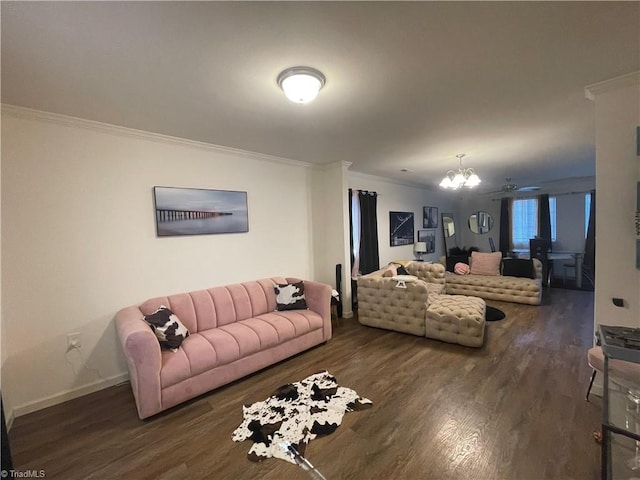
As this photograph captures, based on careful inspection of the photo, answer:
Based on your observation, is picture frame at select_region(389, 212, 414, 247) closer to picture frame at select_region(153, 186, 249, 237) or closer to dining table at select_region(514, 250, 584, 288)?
dining table at select_region(514, 250, 584, 288)

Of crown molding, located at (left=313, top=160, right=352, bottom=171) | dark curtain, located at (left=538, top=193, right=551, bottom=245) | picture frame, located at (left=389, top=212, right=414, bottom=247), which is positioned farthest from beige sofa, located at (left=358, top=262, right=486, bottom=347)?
dark curtain, located at (left=538, top=193, right=551, bottom=245)

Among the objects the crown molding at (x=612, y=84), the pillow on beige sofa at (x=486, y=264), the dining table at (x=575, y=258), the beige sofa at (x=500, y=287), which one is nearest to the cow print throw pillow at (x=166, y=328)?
the crown molding at (x=612, y=84)

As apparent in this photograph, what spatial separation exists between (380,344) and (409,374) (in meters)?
0.73

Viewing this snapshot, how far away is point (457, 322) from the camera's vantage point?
3.23 m

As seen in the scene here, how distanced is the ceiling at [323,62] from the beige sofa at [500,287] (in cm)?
293

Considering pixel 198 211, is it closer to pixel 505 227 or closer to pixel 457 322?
pixel 457 322

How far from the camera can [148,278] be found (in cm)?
283

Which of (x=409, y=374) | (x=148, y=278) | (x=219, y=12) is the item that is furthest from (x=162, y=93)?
(x=409, y=374)

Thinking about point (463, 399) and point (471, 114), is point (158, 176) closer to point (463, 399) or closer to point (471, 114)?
point (471, 114)

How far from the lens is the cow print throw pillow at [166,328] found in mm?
2389

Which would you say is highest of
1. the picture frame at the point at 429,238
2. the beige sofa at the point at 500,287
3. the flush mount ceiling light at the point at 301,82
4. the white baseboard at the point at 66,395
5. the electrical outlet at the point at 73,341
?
the flush mount ceiling light at the point at 301,82

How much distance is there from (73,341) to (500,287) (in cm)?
629

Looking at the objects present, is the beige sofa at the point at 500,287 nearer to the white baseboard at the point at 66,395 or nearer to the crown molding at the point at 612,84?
the crown molding at the point at 612,84

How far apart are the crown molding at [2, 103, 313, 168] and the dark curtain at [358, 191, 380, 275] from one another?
2.15 metres
